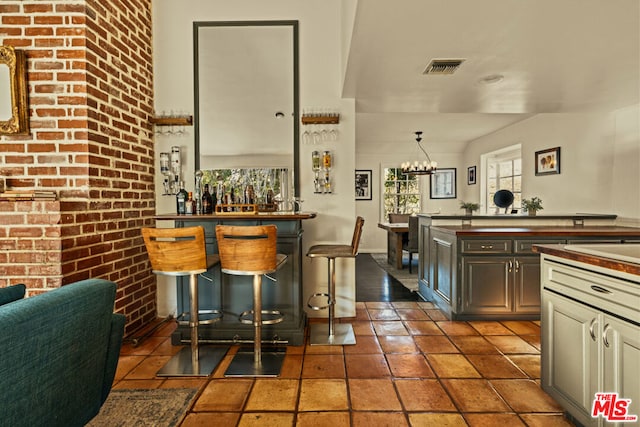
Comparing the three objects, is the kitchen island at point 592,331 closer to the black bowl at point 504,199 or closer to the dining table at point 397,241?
the black bowl at point 504,199

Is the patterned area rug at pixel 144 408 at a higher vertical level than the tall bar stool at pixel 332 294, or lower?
lower

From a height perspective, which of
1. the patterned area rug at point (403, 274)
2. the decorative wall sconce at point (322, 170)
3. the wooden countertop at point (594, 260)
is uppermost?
the decorative wall sconce at point (322, 170)

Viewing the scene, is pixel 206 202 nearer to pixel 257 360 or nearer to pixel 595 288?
pixel 257 360

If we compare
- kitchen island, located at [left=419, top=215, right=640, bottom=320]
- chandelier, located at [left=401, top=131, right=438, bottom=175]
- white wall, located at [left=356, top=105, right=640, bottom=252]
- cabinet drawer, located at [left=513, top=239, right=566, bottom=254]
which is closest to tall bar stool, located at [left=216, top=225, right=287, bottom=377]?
kitchen island, located at [left=419, top=215, right=640, bottom=320]

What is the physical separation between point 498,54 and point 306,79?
166 cm

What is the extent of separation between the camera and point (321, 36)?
11.0 feet

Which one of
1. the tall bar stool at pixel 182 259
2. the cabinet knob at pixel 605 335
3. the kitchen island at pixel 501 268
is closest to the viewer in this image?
the cabinet knob at pixel 605 335

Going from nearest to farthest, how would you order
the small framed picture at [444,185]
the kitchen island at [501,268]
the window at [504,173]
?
the kitchen island at [501,268]
the window at [504,173]
the small framed picture at [444,185]

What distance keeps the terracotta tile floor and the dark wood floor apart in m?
1.08

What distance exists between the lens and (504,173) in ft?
23.4

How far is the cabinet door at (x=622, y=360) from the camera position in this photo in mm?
1377

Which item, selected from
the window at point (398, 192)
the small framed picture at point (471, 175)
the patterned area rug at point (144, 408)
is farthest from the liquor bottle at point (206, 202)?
the small framed picture at point (471, 175)

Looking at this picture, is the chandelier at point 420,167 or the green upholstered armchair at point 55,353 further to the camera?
the chandelier at point 420,167

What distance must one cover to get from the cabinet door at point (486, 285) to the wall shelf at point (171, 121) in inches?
116
